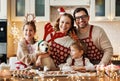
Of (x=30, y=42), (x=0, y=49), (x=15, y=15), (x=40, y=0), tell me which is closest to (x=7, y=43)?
(x=0, y=49)

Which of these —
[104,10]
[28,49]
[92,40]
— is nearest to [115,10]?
[104,10]

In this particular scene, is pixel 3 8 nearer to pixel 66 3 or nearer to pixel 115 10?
pixel 66 3

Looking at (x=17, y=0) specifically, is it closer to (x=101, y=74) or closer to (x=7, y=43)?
Result: (x=7, y=43)

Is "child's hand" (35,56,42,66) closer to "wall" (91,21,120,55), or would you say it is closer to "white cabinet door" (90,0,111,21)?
"white cabinet door" (90,0,111,21)

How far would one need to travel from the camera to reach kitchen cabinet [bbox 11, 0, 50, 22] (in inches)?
181

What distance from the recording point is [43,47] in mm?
2381

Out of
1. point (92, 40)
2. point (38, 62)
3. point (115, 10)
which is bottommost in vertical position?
point (38, 62)

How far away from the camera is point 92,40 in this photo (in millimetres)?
2553

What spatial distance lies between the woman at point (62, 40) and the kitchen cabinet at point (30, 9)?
209 cm

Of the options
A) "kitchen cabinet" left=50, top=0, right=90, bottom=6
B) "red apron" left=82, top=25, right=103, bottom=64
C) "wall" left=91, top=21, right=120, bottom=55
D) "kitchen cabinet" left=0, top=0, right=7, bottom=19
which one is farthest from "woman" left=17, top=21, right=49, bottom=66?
"wall" left=91, top=21, right=120, bottom=55

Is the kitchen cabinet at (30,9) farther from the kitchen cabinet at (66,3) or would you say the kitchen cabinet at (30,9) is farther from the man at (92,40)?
the man at (92,40)

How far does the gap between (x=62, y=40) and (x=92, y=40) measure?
26 centimetres

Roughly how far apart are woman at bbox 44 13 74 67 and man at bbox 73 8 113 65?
0.29 ft

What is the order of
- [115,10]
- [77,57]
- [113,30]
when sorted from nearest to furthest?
[77,57], [115,10], [113,30]
